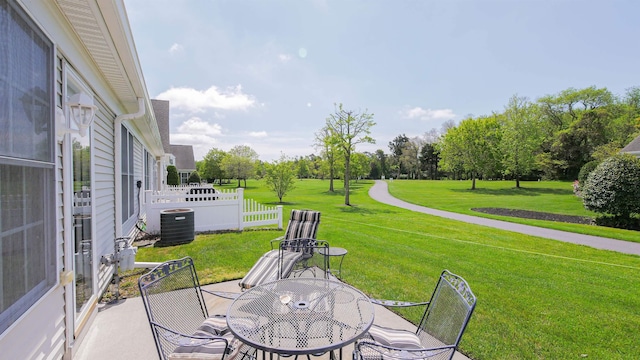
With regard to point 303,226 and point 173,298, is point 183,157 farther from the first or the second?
point 173,298

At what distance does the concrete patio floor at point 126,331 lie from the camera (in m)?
2.65

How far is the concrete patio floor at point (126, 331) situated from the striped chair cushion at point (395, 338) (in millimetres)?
502

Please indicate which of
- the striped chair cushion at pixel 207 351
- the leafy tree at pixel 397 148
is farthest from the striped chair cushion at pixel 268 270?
the leafy tree at pixel 397 148

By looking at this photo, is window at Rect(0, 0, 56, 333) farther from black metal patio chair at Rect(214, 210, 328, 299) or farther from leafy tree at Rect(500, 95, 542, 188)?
leafy tree at Rect(500, 95, 542, 188)

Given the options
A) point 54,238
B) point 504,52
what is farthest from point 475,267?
point 504,52

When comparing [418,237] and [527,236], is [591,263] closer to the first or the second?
Answer: [527,236]

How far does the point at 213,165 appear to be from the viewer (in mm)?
44312

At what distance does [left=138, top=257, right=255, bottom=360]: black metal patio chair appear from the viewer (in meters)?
2.02

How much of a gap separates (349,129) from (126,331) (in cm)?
1550

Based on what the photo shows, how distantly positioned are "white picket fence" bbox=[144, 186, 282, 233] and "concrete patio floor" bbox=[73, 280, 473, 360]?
445 centimetres

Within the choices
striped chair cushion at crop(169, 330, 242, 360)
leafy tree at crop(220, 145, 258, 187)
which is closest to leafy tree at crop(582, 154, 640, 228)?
striped chair cushion at crop(169, 330, 242, 360)

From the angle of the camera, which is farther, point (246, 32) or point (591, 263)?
point (246, 32)

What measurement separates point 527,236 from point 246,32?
10.1m

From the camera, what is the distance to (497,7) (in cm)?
758
